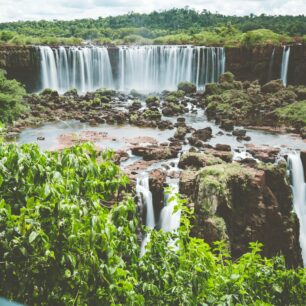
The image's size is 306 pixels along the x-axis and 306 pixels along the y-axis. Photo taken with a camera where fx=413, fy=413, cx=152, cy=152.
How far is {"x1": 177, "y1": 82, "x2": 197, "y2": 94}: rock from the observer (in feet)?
105


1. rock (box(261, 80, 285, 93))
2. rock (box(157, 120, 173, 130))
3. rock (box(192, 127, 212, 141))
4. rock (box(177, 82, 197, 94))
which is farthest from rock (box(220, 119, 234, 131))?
rock (box(177, 82, 197, 94))

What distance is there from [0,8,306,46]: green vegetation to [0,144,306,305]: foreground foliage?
33.1 meters

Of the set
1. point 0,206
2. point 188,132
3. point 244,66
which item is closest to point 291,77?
point 244,66

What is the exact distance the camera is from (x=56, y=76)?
107 feet

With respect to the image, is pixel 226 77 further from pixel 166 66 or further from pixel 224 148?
pixel 224 148

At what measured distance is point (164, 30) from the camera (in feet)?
201

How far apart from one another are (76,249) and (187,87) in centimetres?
2958

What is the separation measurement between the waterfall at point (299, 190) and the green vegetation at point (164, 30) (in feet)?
67.8

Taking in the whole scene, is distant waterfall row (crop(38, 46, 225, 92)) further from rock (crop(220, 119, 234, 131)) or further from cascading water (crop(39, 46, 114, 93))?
rock (crop(220, 119, 234, 131))

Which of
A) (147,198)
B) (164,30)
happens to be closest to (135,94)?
(147,198)

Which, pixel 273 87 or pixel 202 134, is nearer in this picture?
pixel 202 134

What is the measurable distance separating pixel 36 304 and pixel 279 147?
52.9ft

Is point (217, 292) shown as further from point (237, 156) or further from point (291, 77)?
point (291, 77)

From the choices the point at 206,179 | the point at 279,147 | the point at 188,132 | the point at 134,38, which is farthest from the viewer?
the point at 134,38
